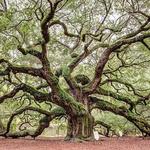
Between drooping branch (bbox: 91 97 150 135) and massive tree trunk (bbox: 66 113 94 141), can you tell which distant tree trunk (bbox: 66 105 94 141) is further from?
drooping branch (bbox: 91 97 150 135)

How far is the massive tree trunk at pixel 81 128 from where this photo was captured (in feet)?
48.7

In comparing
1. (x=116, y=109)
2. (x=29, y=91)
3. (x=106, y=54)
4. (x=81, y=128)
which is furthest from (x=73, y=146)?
(x=116, y=109)

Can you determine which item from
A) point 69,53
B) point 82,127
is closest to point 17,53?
point 69,53

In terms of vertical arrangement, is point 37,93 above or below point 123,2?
below

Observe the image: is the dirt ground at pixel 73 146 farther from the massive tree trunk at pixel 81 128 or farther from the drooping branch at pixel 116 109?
the drooping branch at pixel 116 109

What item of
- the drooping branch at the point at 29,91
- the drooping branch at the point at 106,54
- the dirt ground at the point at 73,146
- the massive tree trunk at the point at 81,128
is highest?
the drooping branch at the point at 106,54

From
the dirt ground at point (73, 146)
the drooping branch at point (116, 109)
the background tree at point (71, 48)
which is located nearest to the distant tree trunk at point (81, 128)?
the background tree at point (71, 48)

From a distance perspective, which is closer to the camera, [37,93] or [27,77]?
[37,93]

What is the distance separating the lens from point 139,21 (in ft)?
51.9

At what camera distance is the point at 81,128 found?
14914mm

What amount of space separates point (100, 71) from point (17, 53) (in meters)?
4.70

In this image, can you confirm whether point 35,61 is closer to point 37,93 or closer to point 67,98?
point 37,93

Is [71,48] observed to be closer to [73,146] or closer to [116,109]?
[116,109]

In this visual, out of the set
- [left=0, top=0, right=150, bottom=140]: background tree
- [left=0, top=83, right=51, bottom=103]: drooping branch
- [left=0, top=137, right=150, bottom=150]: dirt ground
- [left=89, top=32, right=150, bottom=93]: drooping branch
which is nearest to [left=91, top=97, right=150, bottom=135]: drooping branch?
[left=0, top=0, right=150, bottom=140]: background tree
